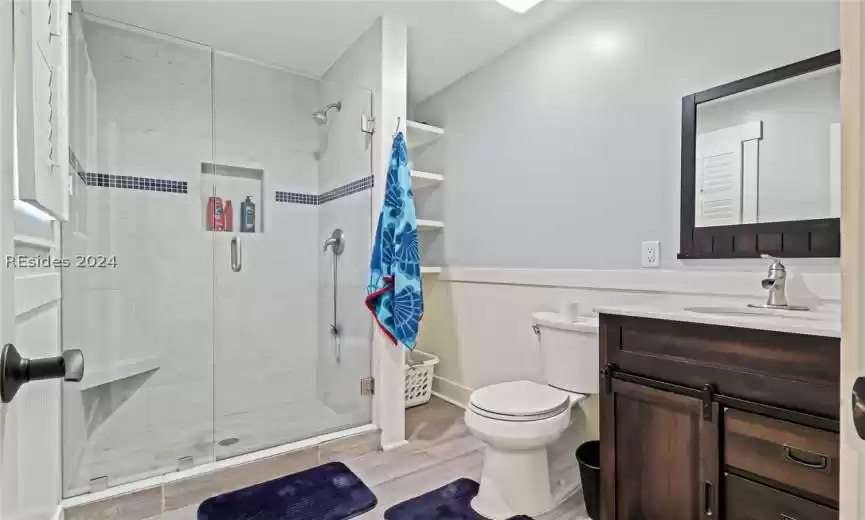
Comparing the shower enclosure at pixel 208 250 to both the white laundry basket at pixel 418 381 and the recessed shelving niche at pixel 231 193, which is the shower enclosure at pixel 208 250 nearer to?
the recessed shelving niche at pixel 231 193

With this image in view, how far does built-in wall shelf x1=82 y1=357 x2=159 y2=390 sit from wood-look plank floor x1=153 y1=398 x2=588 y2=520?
2.48 ft

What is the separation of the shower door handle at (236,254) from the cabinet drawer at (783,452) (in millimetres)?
2457

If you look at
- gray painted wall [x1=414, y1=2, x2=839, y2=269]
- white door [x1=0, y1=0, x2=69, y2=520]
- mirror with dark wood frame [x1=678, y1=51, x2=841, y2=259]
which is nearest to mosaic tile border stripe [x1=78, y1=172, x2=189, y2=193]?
white door [x1=0, y1=0, x2=69, y2=520]

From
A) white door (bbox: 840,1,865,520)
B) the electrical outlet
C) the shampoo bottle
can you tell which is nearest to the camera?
white door (bbox: 840,1,865,520)

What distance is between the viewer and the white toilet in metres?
1.65

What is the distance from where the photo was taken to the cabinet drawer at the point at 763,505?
1088mm

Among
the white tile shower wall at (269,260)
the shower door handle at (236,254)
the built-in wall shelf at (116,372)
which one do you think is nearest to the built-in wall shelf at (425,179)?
the white tile shower wall at (269,260)

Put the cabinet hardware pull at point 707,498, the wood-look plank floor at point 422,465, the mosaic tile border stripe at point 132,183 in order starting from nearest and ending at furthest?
the cabinet hardware pull at point 707,498
the wood-look plank floor at point 422,465
the mosaic tile border stripe at point 132,183

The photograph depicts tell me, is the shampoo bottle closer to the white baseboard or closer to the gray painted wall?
the gray painted wall

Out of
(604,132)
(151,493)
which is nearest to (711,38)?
(604,132)

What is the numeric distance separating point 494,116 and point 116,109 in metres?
2.11

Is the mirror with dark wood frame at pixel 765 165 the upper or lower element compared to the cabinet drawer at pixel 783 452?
upper

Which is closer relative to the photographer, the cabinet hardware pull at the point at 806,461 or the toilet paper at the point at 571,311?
the cabinet hardware pull at the point at 806,461

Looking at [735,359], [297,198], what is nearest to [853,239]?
[735,359]
